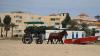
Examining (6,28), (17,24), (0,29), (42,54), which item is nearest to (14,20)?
(17,24)

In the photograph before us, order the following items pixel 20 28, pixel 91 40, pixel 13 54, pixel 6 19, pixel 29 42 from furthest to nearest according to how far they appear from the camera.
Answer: pixel 20 28
pixel 6 19
pixel 91 40
pixel 29 42
pixel 13 54

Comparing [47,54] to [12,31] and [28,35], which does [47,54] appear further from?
[12,31]

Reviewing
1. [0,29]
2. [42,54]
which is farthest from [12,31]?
[42,54]

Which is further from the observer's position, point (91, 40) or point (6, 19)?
point (6, 19)

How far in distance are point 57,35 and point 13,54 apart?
1231 cm

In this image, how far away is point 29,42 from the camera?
90.1 feet

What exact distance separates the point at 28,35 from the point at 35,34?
1231 millimetres

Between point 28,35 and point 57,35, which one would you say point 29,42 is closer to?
point 28,35

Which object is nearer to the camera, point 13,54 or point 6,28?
point 13,54

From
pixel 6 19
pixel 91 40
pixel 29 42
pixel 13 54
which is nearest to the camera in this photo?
pixel 13 54

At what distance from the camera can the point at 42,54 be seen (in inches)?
650

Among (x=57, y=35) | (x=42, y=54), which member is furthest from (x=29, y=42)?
(x=42, y=54)

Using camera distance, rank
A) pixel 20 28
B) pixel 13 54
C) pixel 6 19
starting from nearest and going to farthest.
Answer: pixel 13 54 → pixel 6 19 → pixel 20 28

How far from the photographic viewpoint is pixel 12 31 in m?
108
